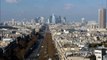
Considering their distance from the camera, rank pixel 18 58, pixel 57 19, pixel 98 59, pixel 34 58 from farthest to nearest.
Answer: pixel 57 19
pixel 34 58
pixel 18 58
pixel 98 59

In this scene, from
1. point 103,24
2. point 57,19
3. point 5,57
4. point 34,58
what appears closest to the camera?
point 5,57

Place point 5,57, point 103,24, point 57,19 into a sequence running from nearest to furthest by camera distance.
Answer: point 5,57 → point 103,24 → point 57,19

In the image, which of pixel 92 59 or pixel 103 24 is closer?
pixel 92 59

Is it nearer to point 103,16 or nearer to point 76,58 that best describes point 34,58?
point 76,58

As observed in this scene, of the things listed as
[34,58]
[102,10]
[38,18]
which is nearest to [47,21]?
[38,18]

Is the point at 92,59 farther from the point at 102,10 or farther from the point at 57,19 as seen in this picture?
the point at 57,19

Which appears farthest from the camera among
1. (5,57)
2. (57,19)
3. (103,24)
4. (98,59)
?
(57,19)

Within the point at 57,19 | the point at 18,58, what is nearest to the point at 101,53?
the point at 18,58

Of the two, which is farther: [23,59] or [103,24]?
[103,24]
